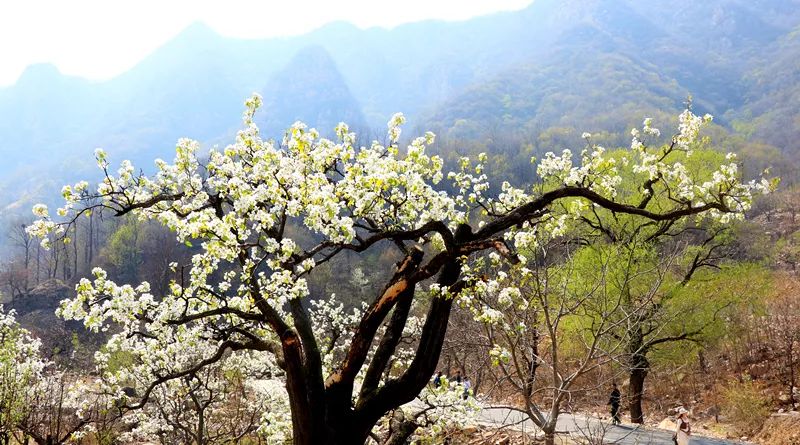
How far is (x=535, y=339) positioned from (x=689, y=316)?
38.6 feet

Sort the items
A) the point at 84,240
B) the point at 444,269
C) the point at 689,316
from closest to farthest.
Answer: the point at 444,269 → the point at 689,316 → the point at 84,240

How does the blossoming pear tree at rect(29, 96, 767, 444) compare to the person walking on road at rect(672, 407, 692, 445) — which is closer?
the blossoming pear tree at rect(29, 96, 767, 444)

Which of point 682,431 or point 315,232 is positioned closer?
point 315,232

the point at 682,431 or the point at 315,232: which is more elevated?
the point at 315,232

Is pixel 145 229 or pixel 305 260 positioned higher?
pixel 145 229

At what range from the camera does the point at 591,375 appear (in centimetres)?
2656

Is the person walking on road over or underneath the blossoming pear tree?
underneath

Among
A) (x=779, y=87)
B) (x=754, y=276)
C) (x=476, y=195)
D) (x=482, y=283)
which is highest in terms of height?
(x=779, y=87)

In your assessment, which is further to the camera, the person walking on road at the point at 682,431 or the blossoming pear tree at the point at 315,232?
the person walking on road at the point at 682,431

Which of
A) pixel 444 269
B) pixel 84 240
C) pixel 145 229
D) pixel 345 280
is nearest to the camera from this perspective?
pixel 444 269

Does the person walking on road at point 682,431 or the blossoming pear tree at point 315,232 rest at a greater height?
the blossoming pear tree at point 315,232

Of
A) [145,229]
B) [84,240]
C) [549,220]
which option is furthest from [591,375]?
[84,240]

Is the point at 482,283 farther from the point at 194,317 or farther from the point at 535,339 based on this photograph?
the point at 535,339

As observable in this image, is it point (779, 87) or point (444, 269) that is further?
point (779, 87)
